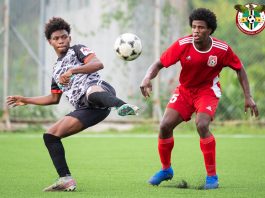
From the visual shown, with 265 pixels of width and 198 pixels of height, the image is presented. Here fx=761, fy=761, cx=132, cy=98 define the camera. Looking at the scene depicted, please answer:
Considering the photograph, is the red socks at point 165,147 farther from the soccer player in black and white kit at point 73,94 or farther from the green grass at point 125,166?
the soccer player in black and white kit at point 73,94

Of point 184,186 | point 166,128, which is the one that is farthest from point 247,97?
point 184,186

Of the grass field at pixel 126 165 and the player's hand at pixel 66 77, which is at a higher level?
the player's hand at pixel 66 77

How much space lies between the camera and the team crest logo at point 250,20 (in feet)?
40.2

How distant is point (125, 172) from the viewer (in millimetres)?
9906

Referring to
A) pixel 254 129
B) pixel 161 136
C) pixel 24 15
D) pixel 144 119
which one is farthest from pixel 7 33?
pixel 161 136

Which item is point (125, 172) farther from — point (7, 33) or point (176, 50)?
point (7, 33)

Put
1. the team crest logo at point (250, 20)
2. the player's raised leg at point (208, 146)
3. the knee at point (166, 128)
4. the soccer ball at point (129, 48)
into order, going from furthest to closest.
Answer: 1. the team crest logo at point (250, 20)
2. the soccer ball at point (129, 48)
3. the knee at point (166, 128)
4. the player's raised leg at point (208, 146)

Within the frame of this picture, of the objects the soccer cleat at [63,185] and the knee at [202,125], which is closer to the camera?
the soccer cleat at [63,185]

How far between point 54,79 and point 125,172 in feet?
6.55

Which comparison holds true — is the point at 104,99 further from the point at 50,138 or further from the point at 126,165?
the point at 126,165

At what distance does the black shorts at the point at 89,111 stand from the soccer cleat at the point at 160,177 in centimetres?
101

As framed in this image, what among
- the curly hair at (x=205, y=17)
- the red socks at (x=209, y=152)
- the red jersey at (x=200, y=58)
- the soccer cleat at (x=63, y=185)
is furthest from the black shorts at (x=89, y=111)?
the curly hair at (x=205, y=17)

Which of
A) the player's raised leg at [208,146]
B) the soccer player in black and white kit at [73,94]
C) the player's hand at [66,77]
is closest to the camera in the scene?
the player's hand at [66,77]

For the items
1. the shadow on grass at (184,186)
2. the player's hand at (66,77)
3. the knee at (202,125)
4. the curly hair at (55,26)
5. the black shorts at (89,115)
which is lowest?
the shadow on grass at (184,186)
